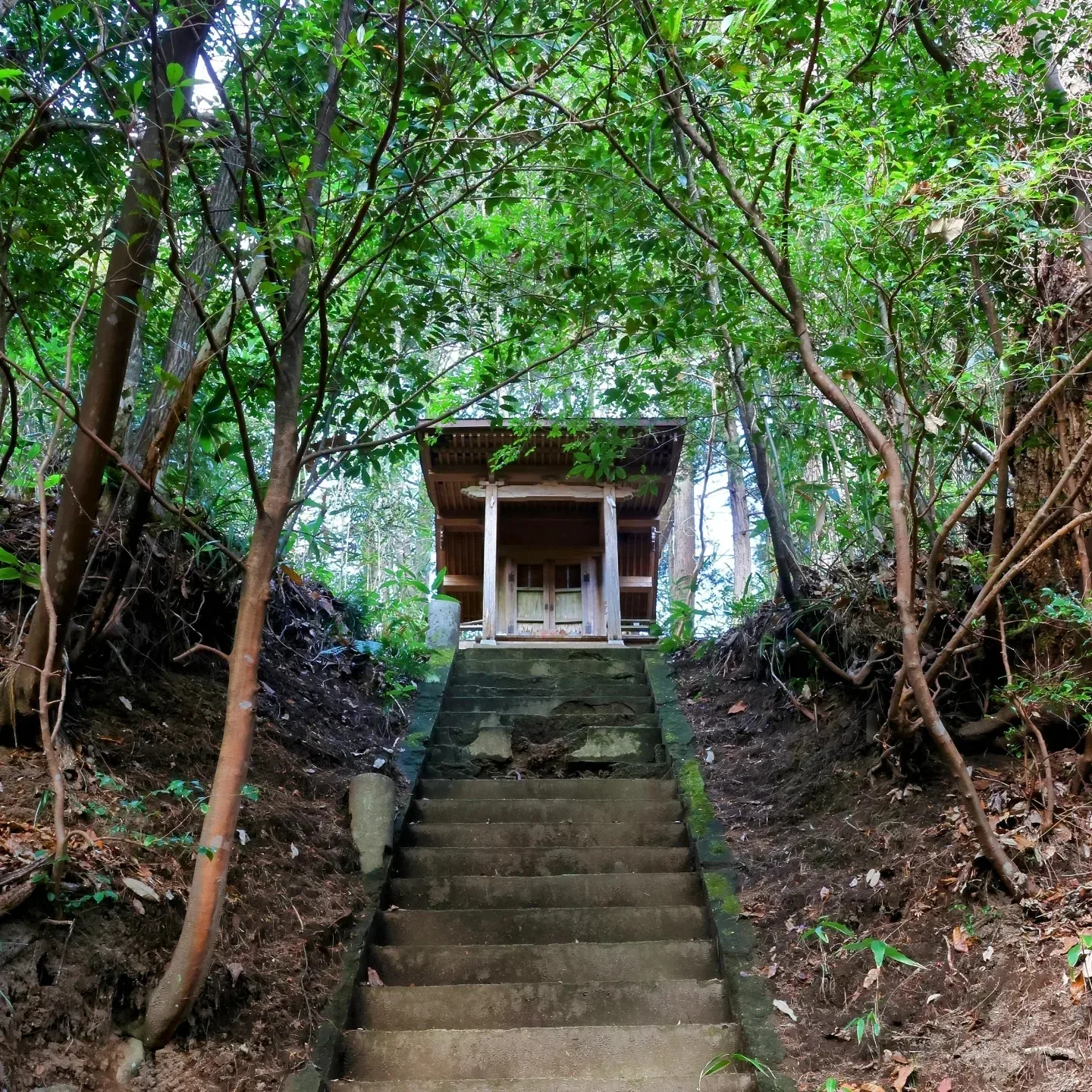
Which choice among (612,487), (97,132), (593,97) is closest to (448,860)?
(593,97)

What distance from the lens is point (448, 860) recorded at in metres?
4.74

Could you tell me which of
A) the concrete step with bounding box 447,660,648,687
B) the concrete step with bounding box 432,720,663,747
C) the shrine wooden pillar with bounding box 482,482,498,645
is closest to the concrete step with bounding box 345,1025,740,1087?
the concrete step with bounding box 432,720,663,747

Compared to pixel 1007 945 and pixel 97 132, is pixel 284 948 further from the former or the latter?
pixel 97 132

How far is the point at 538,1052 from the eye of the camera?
3477 millimetres

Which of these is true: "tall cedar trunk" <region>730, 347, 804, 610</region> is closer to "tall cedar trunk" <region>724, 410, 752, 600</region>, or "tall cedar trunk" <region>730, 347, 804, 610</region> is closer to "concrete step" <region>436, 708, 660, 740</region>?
"concrete step" <region>436, 708, 660, 740</region>

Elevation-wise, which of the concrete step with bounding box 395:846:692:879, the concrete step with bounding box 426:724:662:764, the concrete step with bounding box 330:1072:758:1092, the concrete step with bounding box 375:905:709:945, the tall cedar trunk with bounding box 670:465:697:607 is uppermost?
the tall cedar trunk with bounding box 670:465:697:607

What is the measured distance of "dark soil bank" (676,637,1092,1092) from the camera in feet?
9.36

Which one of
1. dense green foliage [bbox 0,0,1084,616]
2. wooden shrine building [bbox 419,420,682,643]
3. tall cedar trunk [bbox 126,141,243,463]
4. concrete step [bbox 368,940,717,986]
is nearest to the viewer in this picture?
dense green foliage [bbox 0,0,1084,616]

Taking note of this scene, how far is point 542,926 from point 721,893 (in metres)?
0.94

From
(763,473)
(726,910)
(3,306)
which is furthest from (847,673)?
(3,306)

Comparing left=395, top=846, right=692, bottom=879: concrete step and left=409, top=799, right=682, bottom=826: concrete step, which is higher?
left=409, top=799, right=682, bottom=826: concrete step

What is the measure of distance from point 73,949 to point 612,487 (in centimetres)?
871

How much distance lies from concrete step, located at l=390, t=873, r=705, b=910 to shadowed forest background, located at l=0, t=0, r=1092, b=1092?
14.8 inches

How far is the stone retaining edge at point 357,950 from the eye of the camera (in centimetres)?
322
